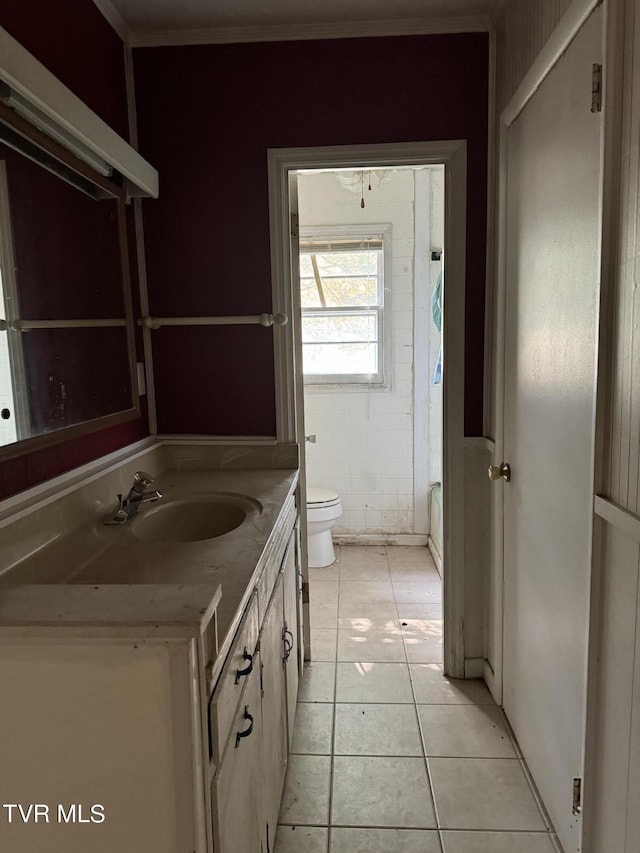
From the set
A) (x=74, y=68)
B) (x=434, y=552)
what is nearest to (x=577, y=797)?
(x=434, y=552)

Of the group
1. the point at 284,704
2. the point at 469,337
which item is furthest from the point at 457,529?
the point at 284,704

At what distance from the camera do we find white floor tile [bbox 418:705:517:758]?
1.88m

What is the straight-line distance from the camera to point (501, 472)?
6.31 feet

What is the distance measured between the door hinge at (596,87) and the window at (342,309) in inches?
96.0

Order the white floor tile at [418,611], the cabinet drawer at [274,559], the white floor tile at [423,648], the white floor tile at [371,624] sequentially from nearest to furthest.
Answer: the cabinet drawer at [274,559], the white floor tile at [423,648], the white floor tile at [371,624], the white floor tile at [418,611]

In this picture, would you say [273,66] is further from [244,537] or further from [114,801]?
[114,801]

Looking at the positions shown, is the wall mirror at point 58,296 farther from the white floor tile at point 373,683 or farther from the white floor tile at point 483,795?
the white floor tile at point 483,795

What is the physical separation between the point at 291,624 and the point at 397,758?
0.56 m

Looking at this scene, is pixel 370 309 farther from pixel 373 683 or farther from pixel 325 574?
pixel 373 683

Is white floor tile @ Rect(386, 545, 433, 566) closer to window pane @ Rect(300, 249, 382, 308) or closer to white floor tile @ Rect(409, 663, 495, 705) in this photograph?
white floor tile @ Rect(409, 663, 495, 705)

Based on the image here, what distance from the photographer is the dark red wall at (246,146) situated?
79.8 inches

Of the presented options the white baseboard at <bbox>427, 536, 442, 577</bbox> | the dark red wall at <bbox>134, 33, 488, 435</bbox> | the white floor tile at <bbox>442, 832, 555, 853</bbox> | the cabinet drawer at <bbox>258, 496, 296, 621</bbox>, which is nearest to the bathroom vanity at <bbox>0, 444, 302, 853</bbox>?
the cabinet drawer at <bbox>258, 496, 296, 621</bbox>

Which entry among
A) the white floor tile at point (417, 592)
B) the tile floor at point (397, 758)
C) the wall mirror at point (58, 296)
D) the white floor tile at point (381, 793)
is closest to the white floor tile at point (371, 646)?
the tile floor at point (397, 758)

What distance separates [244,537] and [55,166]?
108 centimetres
